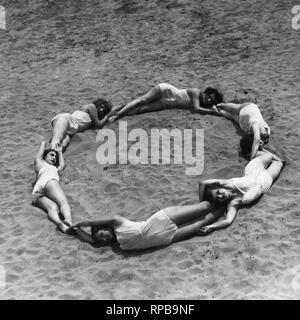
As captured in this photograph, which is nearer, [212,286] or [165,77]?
[212,286]

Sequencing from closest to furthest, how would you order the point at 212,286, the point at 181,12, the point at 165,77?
the point at 212,286 < the point at 165,77 < the point at 181,12

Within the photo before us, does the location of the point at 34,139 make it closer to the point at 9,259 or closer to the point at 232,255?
the point at 9,259

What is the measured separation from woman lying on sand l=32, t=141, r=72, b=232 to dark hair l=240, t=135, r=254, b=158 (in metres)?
3.08

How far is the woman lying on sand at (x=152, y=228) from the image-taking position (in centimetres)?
669

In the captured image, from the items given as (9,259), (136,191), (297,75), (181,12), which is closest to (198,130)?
(136,191)

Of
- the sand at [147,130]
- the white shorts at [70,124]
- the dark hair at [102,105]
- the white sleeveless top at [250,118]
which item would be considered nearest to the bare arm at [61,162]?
the sand at [147,130]

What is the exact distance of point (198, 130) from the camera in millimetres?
→ 9391

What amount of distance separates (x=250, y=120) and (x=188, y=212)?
8.76ft

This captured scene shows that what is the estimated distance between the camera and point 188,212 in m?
6.91

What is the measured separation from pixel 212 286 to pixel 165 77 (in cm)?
636
